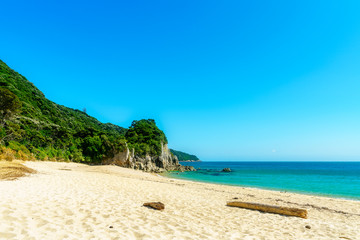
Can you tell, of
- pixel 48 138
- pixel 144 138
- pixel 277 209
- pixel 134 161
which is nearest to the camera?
pixel 277 209

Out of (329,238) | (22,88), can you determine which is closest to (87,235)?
(329,238)

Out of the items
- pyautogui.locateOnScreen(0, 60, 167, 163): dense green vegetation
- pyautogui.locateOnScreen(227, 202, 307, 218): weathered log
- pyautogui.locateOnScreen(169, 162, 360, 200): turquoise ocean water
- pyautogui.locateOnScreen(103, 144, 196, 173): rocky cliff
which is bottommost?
pyautogui.locateOnScreen(169, 162, 360, 200): turquoise ocean water

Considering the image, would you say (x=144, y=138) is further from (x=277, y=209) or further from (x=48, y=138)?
(x=277, y=209)

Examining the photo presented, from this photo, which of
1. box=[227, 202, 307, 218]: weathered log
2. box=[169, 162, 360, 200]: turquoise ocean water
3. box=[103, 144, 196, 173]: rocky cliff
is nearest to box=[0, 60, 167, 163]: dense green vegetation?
box=[103, 144, 196, 173]: rocky cliff

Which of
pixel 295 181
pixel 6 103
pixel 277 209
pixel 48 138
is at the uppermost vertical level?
pixel 6 103

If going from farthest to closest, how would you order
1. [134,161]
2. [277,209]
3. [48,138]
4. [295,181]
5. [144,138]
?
[144,138]
[134,161]
[48,138]
[295,181]
[277,209]

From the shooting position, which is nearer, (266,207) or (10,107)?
(266,207)

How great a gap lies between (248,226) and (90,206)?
5.65m

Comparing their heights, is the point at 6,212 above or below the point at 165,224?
above

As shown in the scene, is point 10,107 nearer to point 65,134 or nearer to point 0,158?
point 65,134

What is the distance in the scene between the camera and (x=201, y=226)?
5.83 meters

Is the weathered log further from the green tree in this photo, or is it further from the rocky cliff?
the rocky cliff

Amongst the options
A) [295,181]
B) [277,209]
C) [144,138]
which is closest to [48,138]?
[144,138]

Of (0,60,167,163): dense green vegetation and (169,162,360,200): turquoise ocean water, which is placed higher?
(0,60,167,163): dense green vegetation
